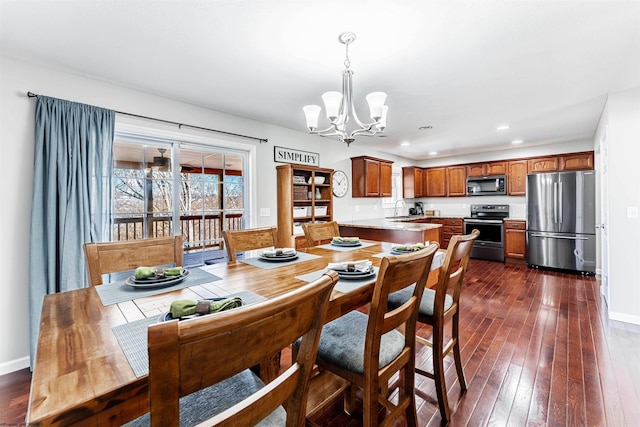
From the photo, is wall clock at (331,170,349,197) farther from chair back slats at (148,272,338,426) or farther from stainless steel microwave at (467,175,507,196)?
chair back slats at (148,272,338,426)

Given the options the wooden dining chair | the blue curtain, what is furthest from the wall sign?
the blue curtain

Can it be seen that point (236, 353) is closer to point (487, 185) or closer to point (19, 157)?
point (19, 157)

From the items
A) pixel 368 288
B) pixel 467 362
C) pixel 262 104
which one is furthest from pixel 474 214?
pixel 368 288

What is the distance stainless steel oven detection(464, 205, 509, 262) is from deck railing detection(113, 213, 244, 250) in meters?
4.92

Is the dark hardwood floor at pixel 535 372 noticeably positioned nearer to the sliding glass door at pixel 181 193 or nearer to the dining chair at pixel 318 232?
the dining chair at pixel 318 232

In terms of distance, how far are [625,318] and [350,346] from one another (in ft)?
11.3

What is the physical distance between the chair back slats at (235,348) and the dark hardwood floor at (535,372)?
121cm

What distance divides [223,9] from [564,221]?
19.0ft

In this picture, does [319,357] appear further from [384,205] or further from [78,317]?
[384,205]

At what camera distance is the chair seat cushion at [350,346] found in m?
1.25

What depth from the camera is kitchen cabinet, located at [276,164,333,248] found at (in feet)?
13.1

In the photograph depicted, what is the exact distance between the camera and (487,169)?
6.21m

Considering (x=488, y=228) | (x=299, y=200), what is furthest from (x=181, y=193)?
(x=488, y=228)

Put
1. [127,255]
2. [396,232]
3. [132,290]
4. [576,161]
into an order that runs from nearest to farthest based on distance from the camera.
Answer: [132,290] → [127,255] → [396,232] → [576,161]
